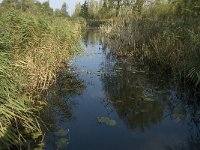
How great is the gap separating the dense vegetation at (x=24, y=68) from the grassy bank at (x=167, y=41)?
125 inches

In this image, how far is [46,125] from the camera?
681cm

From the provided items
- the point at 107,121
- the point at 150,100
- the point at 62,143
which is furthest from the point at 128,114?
the point at 62,143

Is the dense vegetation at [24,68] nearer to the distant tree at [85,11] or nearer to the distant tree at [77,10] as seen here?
the distant tree at [85,11]

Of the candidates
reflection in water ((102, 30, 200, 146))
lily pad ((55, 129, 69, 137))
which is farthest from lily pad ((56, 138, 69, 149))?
reflection in water ((102, 30, 200, 146))

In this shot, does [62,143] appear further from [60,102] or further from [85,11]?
[85,11]

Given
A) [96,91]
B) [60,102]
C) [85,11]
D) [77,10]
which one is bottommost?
[96,91]

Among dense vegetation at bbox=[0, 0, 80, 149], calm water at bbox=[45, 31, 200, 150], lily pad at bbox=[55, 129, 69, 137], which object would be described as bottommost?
calm water at bbox=[45, 31, 200, 150]

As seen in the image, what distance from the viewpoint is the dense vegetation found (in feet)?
17.7

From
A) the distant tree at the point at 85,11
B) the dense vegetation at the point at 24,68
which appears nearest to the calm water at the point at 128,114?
the dense vegetation at the point at 24,68

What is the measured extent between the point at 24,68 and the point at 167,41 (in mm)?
5894

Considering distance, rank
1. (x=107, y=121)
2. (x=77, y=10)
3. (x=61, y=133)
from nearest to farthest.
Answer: (x=61, y=133)
(x=107, y=121)
(x=77, y=10)

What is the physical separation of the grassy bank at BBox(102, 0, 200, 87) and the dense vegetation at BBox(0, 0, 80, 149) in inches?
125

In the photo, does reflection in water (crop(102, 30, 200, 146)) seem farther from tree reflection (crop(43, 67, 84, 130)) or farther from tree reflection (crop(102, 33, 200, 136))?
tree reflection (crop(43, 67, 84, 130))

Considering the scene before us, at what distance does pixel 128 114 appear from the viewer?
308 inches
